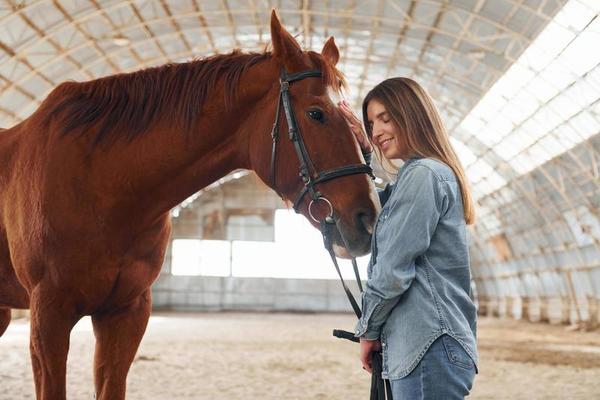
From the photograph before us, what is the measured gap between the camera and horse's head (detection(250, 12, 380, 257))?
9.15ft

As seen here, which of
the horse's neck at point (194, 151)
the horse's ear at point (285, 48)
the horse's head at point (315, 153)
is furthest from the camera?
the horse's neck at point (194, 151)

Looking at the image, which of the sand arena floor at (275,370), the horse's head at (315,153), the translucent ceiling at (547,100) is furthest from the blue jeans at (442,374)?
the translucent ceiling at (547,100)

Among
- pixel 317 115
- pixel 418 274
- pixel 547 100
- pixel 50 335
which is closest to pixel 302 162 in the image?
pixel 317 115

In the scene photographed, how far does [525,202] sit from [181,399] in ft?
86.7

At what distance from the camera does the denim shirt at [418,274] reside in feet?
7.16

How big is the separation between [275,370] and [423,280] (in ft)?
32.9

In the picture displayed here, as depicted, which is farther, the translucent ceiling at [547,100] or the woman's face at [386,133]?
the translucent ceiling at [547,100]

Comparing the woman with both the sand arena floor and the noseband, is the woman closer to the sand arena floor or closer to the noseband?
the noseband

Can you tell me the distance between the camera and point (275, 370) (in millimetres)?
11758

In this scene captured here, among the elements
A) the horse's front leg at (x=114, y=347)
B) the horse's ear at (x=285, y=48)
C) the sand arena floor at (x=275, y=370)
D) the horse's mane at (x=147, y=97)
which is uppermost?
the horse's ear at (x=285, y=48)

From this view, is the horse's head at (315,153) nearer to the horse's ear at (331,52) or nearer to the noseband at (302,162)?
the noseband at (302,162)

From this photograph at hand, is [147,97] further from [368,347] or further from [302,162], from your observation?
[368,347]

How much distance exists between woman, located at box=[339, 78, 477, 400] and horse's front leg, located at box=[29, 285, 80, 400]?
5.34ft

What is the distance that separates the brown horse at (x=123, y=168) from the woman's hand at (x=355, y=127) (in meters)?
0.06
